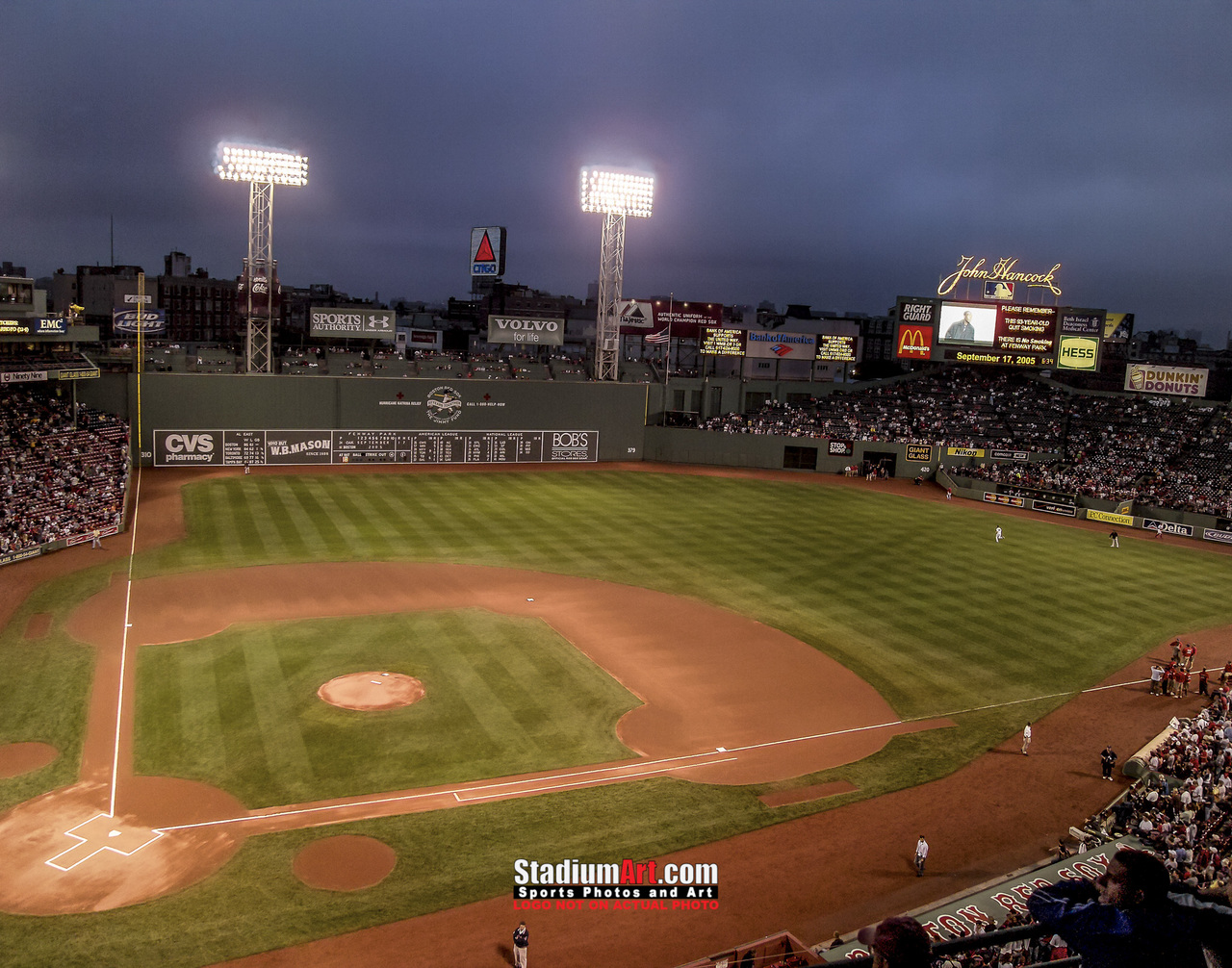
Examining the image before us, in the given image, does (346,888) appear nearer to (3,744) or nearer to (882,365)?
(3,744)

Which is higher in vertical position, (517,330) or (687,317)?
(687,317)

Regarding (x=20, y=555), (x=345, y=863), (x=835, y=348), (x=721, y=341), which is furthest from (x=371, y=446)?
(x=345, y=863)

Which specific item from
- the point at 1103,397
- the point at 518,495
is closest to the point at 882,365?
the point at 1103,397

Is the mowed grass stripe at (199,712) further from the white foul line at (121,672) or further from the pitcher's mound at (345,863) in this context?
the pitcher's mound at (345,863)

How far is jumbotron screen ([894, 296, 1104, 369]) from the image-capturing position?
63.5m

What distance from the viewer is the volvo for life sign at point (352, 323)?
58.2 m

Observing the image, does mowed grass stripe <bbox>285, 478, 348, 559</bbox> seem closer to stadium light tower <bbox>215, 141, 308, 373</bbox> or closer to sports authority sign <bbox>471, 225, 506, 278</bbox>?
stadium light tower <bbox>215, 141, 308, 373</bbox>

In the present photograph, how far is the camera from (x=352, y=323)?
58.9 metres

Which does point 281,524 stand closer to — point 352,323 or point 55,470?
point 55,470

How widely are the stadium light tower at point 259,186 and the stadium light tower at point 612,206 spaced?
17547 mm

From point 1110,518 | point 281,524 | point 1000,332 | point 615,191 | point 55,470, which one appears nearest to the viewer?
point 55,470

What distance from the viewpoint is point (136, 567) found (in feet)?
101

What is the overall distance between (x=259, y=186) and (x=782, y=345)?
3758 centimetres

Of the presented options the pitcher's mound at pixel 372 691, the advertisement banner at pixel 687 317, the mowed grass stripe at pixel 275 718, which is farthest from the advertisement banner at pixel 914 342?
the mowed grass stripe at pixel 275 718
